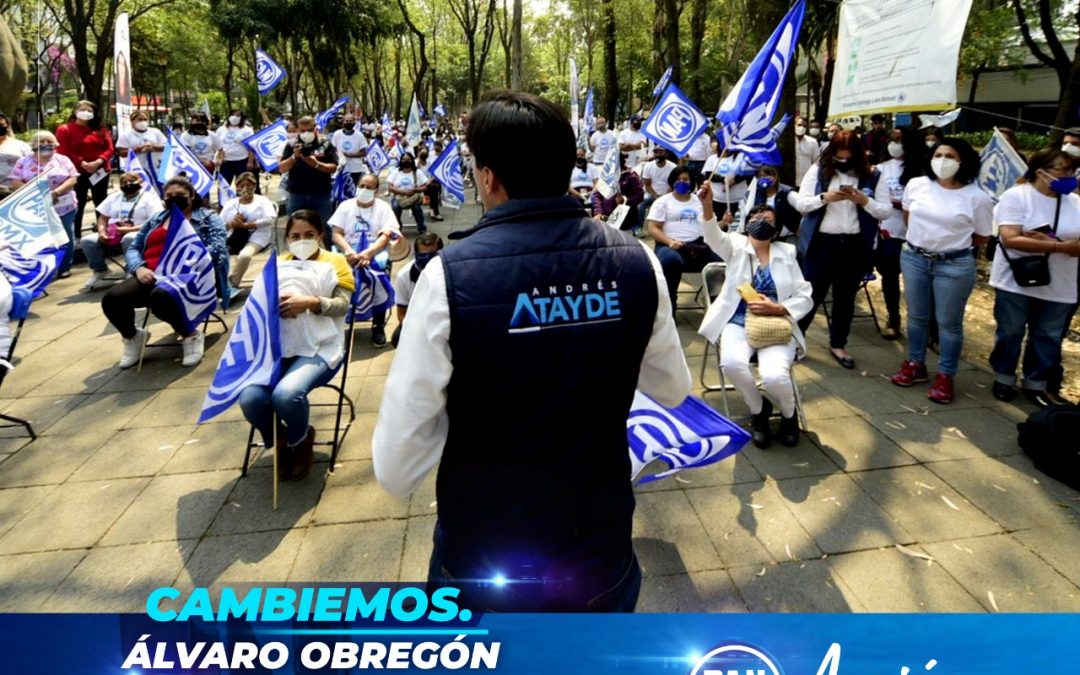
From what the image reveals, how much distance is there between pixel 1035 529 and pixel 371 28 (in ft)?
112

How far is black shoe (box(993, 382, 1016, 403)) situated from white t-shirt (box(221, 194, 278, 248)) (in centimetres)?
738

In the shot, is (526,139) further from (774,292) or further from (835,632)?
(774,292)

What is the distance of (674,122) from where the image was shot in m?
7.29

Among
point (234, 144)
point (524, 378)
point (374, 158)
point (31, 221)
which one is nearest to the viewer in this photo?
point (524, 378)

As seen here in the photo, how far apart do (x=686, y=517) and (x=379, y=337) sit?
13.0ft

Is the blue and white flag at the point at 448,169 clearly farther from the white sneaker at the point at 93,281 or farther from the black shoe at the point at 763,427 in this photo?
the black shoe at the point at 763,427

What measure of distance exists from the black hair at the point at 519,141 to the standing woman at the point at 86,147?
34.3 feet

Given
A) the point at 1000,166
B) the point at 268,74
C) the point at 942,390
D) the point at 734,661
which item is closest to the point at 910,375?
the point at 942,390

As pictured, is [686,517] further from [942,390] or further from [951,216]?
[951,216]

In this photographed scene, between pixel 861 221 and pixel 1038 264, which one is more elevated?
pixel 861 221

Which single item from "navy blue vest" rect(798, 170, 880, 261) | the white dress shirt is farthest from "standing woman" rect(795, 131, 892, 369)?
the white dress shirt

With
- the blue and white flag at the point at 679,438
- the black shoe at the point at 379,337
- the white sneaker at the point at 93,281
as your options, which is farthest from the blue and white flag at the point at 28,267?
the blue and white flag at the point at 679,438

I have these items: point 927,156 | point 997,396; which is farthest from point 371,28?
point 997,396

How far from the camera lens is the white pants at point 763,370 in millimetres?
4113
